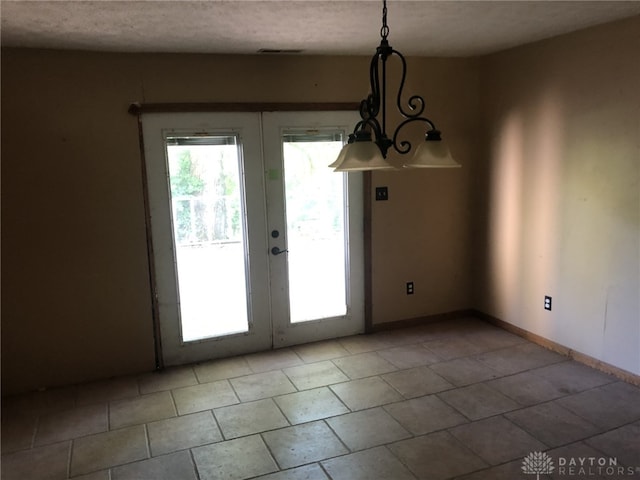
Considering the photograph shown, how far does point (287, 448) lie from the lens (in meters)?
2.85

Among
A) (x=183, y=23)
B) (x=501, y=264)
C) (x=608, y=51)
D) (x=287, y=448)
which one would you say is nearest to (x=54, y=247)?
(x=183, y=23)

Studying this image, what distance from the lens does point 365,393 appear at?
3.47 m

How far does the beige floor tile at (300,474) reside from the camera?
2.60 m

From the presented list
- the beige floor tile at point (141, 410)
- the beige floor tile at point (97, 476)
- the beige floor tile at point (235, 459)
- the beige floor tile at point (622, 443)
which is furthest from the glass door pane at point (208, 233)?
the beige floor tile at point (622, 443)

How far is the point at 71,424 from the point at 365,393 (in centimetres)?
189

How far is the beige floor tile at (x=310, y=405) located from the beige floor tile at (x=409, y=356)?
0.71 meters

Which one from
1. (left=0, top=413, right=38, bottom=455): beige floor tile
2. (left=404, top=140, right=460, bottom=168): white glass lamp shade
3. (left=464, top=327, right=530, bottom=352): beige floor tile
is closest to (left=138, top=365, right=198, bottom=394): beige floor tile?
(left=0, top=413, right=38, bottom=455): beige floor tile

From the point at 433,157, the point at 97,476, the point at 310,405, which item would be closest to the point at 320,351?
the point at 310,405

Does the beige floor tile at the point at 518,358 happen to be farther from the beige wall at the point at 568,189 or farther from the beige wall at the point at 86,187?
the beige wall at the point at 86,187

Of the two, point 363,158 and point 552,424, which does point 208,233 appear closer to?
point 363,158

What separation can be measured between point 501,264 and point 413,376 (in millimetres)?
1459

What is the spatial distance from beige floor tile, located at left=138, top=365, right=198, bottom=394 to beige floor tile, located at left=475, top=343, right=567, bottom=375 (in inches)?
87.2

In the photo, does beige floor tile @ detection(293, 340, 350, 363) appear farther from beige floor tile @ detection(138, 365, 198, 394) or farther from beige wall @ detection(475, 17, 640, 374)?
beige wall @ detection(475, 17, 640, 374)

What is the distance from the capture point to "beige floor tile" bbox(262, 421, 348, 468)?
109 inches
